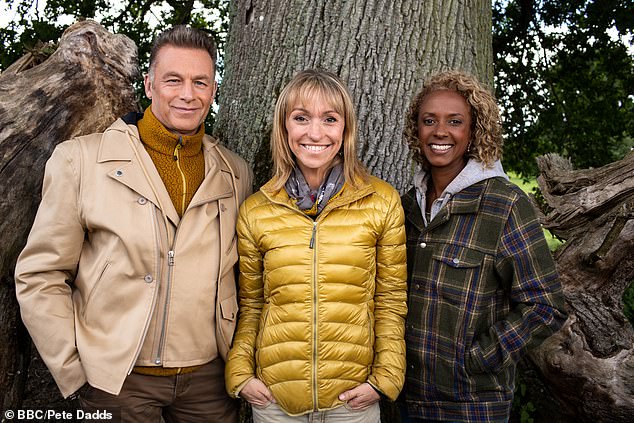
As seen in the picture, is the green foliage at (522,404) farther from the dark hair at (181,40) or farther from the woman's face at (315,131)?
the dark hair at (181,40)

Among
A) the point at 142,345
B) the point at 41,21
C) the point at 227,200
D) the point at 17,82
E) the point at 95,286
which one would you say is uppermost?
the point at 41,21

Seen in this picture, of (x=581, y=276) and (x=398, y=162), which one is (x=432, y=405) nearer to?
(x=398, y=162)

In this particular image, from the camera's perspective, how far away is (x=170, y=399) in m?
2.59

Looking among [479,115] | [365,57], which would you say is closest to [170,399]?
[479,115]

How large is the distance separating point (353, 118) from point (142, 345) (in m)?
1.38

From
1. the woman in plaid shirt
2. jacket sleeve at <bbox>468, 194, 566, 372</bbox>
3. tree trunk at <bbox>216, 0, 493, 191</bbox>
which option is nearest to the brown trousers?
the woman in plaid shirt

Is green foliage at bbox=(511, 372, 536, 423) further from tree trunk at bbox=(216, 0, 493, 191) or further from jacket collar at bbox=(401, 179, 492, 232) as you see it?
jacket collar at bbox=(401, 179, 492, 232)

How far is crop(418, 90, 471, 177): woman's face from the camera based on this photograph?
263cm

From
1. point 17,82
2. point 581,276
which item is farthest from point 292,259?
point 581,276

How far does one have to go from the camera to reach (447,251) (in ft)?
8.32

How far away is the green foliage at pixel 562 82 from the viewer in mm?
6863

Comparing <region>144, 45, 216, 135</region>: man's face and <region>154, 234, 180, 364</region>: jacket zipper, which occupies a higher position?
<region>144, 45, 216, 135</region>: man's face

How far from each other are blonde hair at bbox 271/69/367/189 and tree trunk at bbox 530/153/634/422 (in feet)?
6.88

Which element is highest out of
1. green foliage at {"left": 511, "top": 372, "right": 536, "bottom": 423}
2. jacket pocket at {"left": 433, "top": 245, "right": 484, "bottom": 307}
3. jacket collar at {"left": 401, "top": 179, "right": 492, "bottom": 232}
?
jacket collar at {"left": 401, "top": 179, "right": 492, "bottom": 232}
